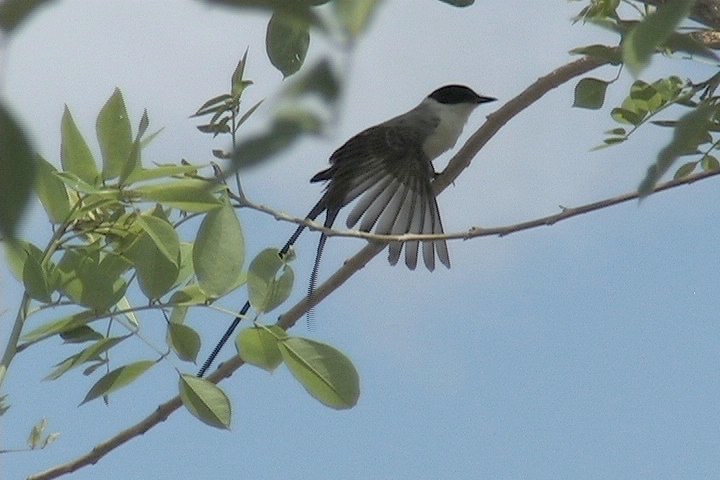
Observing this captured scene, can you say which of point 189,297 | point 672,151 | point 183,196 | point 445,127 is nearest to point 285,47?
point 183,196

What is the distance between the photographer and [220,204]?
105 cm

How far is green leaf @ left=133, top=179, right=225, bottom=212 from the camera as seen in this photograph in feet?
3.31

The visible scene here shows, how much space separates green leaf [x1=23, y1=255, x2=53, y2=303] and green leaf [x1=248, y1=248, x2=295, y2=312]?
211mm

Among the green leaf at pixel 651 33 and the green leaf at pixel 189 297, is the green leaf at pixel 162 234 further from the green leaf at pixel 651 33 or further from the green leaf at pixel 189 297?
the green leaf at pixel 651 33

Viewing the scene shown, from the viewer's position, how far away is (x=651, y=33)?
0.97 ft

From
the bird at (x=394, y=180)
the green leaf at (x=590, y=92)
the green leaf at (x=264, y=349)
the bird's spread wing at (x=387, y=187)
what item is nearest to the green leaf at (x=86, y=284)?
the green leaf at (x=264, y=349)

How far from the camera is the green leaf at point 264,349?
1145mm

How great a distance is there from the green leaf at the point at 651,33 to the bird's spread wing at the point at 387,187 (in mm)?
1904

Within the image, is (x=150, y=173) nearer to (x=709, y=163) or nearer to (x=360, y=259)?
(x=360, y=259)

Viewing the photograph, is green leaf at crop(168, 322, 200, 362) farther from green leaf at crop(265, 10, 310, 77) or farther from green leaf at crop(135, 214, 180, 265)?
green leaf at crop(265, 10, 310, 77)

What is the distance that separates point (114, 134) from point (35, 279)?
6.0 inches

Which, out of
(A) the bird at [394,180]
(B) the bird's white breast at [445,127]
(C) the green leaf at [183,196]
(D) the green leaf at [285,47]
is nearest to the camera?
(D) the green leaf at [285,47]

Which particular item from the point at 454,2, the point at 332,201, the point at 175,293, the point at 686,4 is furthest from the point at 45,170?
the point at 332,201

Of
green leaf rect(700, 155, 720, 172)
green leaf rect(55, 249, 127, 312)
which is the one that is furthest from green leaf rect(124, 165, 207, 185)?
green leaf rect(700, 155, 720, 172)
